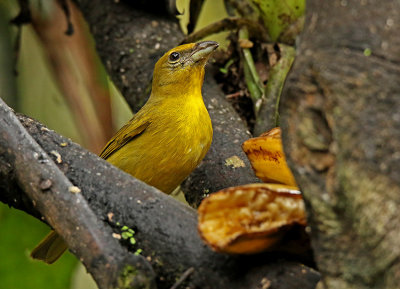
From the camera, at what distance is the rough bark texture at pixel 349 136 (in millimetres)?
1331

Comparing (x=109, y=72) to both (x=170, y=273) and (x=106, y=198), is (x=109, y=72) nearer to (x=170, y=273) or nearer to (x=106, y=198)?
(x=106, y=198)

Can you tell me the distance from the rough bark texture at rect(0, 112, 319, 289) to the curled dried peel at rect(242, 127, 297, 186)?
300 mm

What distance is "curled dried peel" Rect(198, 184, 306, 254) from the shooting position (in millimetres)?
1646

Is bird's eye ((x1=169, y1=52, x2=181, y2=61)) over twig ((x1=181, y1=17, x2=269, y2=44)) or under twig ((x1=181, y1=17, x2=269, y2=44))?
under

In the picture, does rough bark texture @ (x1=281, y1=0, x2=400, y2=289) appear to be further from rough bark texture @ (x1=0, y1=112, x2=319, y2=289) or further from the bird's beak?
the bird's beak

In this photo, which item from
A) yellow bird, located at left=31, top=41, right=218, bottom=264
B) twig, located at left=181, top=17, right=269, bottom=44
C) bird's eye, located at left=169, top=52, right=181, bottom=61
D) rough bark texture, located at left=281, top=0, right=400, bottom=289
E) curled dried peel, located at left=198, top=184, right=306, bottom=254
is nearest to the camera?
rough bark texture, located at left=281, top=0, right=400, bottom=289

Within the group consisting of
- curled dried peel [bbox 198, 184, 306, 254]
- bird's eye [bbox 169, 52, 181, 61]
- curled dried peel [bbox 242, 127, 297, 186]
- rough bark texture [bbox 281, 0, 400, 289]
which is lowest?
bird's eye [bbox 169, 52, 181, 61]

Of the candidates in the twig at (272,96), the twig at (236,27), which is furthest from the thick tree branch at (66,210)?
the twig at (236,27)

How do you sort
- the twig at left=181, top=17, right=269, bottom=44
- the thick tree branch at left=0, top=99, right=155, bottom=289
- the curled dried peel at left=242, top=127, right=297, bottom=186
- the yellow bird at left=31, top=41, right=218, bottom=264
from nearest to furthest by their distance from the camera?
the thick tree branch at left=0, top=99, right=155, bottom=289
the curled dried peel at left=242, top=127, right=297, bottom=186
the yellow bird at left=31, top=41, right=218, bottom=264
the twig at left=181, top=17, right=269, bottom=44

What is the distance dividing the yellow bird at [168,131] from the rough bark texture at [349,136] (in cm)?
178

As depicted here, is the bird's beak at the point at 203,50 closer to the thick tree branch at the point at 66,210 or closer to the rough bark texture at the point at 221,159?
the rough bark texture at the point at 221,159

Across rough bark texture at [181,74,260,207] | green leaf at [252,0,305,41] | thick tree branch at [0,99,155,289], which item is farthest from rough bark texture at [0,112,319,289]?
green leaf at [252,0,305,41]

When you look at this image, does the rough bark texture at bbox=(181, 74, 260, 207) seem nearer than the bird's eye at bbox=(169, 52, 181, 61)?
Yes

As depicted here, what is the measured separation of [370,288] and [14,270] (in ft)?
9.31
